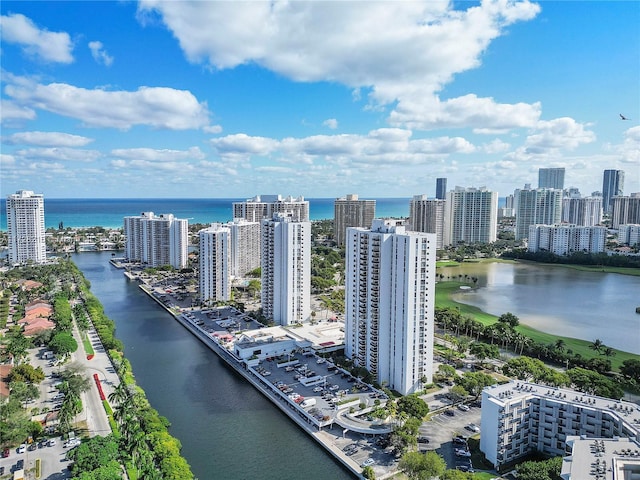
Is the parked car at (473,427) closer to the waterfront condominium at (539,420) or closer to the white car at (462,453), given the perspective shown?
the waterfront condominium at (539,420)

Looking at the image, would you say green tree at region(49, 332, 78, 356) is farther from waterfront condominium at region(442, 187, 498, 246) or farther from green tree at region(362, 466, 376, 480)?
waterfront condominium at region(442, 187, 498, 246)

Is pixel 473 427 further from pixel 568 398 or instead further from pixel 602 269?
pixel 602 269

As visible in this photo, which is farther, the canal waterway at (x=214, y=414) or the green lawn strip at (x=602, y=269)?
the green lawn strip at (x=602, y=269)

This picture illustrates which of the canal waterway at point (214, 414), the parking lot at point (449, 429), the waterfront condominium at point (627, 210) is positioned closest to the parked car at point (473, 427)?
the parking lot at point (449, 429)

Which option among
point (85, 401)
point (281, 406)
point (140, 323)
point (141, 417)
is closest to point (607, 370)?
point (281, 406)

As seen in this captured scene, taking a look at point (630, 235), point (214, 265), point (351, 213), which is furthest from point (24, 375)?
point (630, 235)
